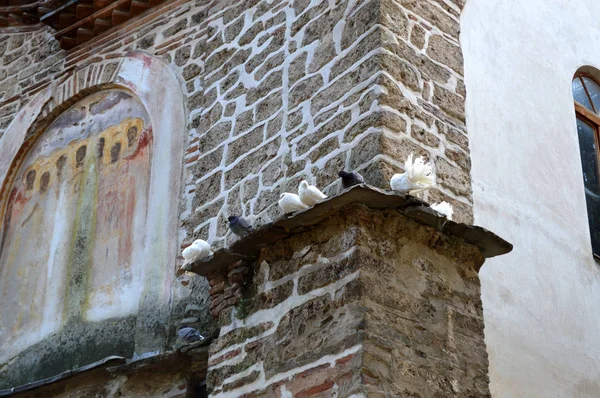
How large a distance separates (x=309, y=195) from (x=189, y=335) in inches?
58.3

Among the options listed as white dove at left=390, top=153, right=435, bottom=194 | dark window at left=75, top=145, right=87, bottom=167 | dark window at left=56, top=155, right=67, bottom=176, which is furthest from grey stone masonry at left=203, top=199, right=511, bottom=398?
dark window at left=56, top=155, right=67, bottom=176

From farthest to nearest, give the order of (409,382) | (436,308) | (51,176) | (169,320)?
1. (51,176)
2. (169,320)
3. (436,308)
4. (409,382)

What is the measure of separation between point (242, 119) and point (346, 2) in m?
1.07

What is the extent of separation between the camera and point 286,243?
559 centimetres

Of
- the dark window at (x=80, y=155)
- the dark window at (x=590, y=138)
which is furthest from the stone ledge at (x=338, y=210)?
the dark window at (x=80, y=155)

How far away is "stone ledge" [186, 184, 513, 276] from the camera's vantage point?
5117 mm

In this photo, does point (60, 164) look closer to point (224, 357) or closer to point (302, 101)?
point (302, 101)

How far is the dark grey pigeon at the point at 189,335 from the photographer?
6262mm

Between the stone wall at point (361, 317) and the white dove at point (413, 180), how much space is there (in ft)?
0.53

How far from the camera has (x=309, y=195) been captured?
5.30 metres

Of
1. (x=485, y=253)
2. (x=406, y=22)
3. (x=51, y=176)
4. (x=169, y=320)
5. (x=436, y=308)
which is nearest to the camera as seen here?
(x=436, y=308)

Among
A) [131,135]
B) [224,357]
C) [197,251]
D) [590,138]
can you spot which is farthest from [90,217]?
[590,138]

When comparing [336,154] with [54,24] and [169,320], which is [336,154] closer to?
[169,320]

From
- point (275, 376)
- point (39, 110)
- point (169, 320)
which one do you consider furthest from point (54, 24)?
point (275, 376)
